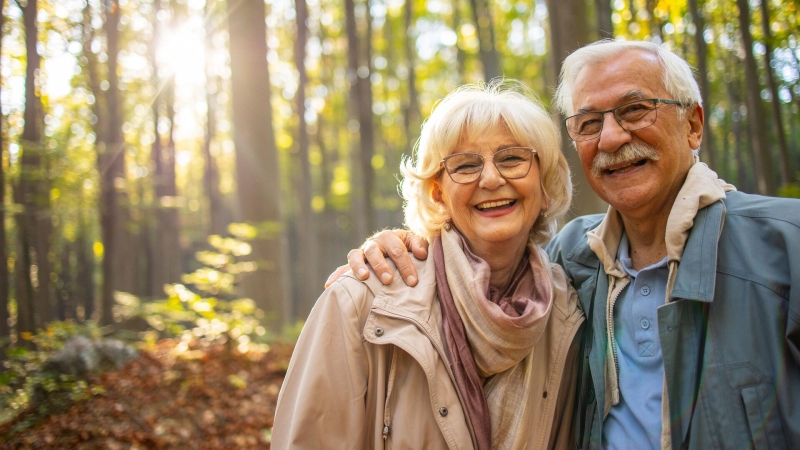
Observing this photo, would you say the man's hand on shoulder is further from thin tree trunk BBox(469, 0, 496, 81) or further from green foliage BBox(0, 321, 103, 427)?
thin tree trunk BBox(469, 0, 496, 81)

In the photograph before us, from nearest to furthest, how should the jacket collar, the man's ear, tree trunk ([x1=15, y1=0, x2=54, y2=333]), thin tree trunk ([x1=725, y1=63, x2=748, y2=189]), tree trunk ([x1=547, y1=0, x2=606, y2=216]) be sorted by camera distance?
the jacket collar < the man's ear < tree trunk ([x1=547, y1=0, x2=606, y2=216]) < tree trunk ([x1=15, y1=0, x2=54, y2=333]) < thin tree trunk ([x1=725, y1=63, x2=748, y2=189])

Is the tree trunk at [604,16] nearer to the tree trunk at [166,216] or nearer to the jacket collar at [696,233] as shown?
the jacket collar at [696,233]

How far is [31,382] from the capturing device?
5238 millimetres

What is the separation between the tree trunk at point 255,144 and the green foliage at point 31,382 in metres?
2.98

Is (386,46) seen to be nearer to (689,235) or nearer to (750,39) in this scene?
(750,39)

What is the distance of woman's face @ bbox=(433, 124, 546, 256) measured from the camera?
2.35 meters

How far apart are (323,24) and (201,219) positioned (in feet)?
68.9

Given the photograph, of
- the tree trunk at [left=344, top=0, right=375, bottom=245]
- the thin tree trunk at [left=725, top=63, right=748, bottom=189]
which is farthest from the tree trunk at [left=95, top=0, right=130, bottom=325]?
the thin tree trunk at [left=725, top=63, right=748, bottom=189]

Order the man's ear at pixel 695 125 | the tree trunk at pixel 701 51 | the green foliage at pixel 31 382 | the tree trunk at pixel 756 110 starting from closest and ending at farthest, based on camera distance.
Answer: the man's ear at pixel 695 125
the green foliage at pixel 31 382
the tree trunk at pixel 756 110
the tree trunk at pixel 701 51

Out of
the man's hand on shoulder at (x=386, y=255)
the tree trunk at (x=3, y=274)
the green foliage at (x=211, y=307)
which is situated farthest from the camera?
the green foliage at (x=211, y=307)

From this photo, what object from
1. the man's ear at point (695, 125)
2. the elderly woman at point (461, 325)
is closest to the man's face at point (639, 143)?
the man's ear at point (695, 125)

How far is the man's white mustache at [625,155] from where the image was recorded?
7.97 feet

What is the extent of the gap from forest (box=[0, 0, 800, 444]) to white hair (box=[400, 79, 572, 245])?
0.18 meters

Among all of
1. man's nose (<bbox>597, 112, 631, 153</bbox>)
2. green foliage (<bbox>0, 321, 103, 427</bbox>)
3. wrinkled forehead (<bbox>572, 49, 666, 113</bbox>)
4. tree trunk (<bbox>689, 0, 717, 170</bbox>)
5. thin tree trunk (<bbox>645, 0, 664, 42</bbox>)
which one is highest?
thin tree trunk (<bbox>645, 0, 664, 42</bbox>)
